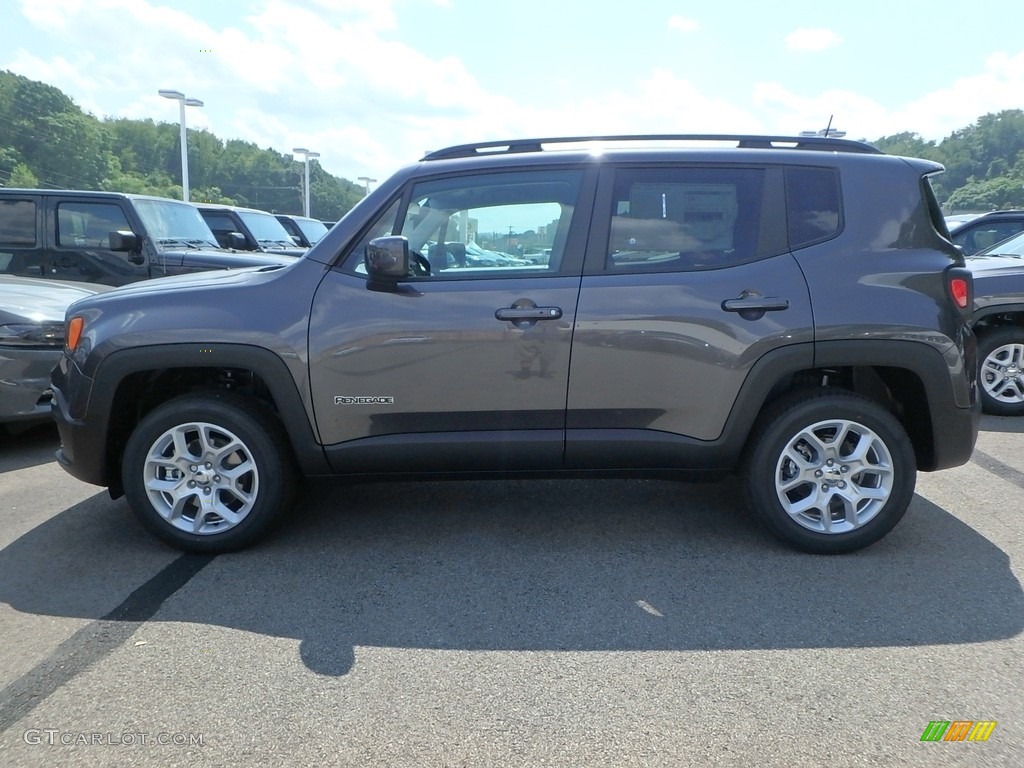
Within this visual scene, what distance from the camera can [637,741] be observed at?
2463mm

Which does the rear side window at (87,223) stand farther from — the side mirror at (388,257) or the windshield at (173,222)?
the side mirror at (388,257)

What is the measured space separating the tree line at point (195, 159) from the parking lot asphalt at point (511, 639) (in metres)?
32.4

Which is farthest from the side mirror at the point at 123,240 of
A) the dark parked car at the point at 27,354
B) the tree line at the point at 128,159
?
the tree line at the point at 128,159

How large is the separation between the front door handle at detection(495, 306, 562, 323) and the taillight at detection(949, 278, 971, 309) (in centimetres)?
178

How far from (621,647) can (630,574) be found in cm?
66

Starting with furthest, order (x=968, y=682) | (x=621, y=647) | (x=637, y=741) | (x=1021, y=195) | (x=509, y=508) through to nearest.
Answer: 1. (x=1021, y=195)
2. (x=509, y=508)
3. (x=621, y=647)
4. (x=968, y=682)
5. (x=637, y=741)

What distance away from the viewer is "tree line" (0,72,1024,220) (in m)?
46.7

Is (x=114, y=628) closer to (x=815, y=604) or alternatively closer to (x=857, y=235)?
(x=815, y=604)

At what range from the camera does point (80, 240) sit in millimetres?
8102

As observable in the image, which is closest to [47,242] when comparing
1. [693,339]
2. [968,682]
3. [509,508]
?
[509,508]

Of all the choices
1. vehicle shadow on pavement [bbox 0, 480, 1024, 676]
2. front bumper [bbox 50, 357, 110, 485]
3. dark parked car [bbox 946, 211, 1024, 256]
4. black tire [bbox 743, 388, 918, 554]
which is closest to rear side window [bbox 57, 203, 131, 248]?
vehicle shadow on pavement [bbox 0, 480, 1024, 676]

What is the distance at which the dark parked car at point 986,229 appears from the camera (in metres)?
9.15

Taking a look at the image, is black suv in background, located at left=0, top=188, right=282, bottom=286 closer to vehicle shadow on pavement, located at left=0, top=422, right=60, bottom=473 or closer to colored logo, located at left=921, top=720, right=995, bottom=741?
vehicle shadow on pavement, located at left=0, top=422, right=60, bottom=473

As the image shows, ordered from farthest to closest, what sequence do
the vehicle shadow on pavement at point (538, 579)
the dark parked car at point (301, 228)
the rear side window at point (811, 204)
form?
1. the dark parked car at point (301, 228)
2. the rear side window at point (811, 204)
3. the vehicle shadow on pavement at point (538, 579)
